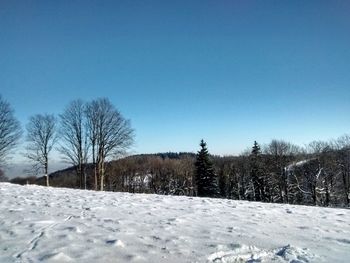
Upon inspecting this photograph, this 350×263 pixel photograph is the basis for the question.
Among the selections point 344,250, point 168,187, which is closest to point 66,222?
point 344,250

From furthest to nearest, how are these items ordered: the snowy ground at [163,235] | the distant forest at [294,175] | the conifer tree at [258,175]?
the conifer tree at [258,175] < the distant forest at [294,175] < the snowy ground at [163,235]

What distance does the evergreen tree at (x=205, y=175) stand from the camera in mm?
52438

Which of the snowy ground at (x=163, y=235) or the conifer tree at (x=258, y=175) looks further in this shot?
the conifer tree at (x=258, y=175)

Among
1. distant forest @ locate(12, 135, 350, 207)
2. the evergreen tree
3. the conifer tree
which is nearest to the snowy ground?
distant forest @ locate(12, 135, 350, 207)

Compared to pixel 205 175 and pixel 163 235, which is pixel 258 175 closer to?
pixel 205 175

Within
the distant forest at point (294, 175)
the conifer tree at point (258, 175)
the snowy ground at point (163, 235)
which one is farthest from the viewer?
the conifer tree at point (258, 175)

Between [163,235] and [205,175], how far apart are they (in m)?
45.9

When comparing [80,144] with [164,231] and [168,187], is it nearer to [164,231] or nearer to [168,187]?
[164,231]

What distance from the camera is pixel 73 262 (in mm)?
6082

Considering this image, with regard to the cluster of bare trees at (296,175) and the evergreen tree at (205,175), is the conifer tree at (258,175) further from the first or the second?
the evergreen tree at (205,175)

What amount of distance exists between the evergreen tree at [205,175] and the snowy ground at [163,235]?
136 ft

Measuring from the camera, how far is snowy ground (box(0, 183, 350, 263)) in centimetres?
653

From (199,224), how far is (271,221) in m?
2.51

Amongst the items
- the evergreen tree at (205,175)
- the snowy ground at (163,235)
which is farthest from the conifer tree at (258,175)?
the snowy ground at (163,235)
